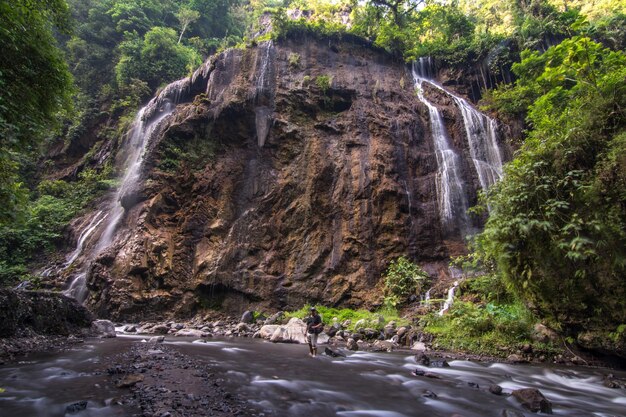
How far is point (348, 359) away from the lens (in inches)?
340

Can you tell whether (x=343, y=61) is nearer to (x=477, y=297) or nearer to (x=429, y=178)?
(x=429, y=178)

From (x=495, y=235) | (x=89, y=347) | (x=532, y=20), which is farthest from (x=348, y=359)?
(x=532, y=20)

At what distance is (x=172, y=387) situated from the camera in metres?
5.14

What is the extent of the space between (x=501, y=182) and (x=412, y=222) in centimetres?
958

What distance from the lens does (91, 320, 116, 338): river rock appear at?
1102 centimetres

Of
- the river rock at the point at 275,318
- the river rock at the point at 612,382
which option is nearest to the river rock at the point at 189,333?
the river rock at the point at 275,318

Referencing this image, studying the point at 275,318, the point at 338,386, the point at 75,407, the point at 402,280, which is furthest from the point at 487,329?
the point at 75,407

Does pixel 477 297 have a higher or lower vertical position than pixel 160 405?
higher

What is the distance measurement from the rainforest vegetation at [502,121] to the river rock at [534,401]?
2556 millimetres

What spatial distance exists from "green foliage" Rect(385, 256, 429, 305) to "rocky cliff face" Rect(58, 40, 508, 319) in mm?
559

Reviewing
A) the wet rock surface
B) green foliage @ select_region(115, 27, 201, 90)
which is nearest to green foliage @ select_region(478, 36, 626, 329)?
the wet rock surface

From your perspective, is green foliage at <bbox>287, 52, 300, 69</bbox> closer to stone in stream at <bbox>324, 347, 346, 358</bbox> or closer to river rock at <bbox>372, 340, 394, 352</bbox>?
river rock at <bbox>372, 340, 394, 352</bbox>

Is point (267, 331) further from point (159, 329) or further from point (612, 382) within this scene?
point (612, 382)

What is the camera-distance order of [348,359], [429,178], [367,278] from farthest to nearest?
[429,178]
[367,278]
[348,359]
